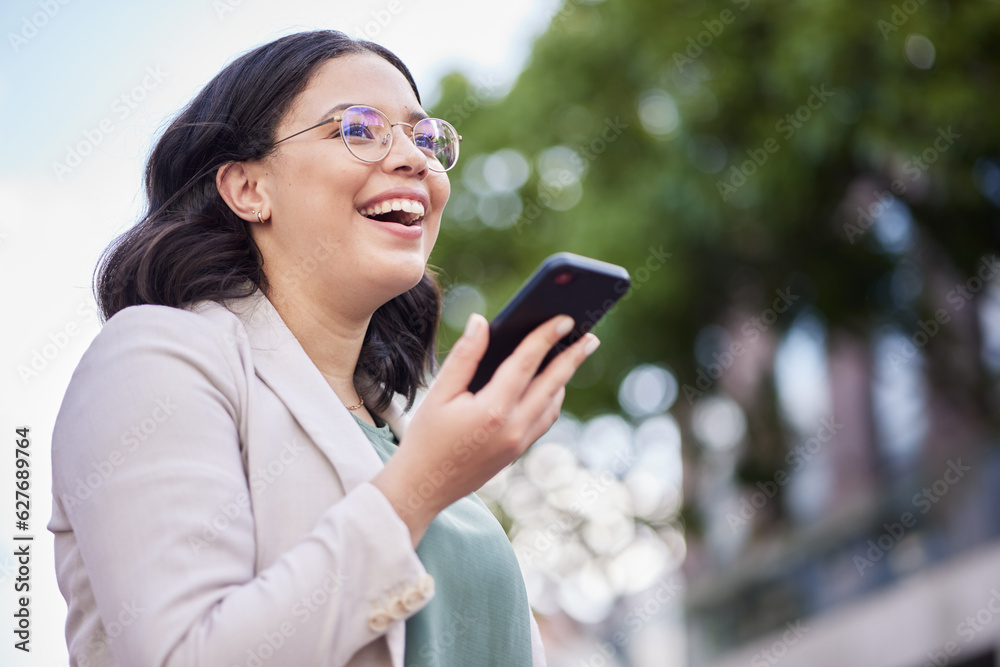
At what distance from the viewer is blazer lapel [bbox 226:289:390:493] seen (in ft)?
5.45

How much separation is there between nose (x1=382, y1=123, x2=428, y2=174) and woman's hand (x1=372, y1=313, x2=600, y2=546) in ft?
1.77

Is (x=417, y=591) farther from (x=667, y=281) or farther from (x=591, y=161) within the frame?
(x=591, y=161)

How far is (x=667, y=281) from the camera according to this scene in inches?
368

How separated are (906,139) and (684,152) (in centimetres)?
188

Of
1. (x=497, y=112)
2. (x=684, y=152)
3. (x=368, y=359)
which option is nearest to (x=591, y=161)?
(x=684, y=152)

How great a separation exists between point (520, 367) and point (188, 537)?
537 millimetres

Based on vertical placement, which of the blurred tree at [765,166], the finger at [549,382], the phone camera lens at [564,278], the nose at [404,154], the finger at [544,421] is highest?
the nose at [404,154]

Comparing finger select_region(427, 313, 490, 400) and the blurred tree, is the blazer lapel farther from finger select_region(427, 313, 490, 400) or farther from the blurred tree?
the blurred tree

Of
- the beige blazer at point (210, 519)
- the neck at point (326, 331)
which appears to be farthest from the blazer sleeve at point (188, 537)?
the neck at point (326, 331)

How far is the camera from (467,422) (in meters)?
1.47

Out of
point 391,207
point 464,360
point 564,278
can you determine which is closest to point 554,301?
point 564,278

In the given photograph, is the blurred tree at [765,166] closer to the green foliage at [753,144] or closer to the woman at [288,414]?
the green foliage at [753,144]

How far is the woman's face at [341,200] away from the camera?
1854 mm

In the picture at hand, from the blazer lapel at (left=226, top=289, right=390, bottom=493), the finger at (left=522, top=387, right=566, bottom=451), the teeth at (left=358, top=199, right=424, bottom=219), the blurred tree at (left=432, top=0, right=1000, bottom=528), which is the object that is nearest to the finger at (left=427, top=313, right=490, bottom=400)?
the finger at (left=522, top=387, right=566, bottom=451)
